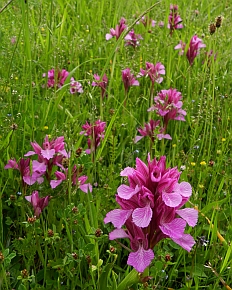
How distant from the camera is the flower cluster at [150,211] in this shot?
3.30 ft

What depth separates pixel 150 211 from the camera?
39.3 inches

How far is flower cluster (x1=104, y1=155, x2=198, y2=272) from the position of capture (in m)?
1.01

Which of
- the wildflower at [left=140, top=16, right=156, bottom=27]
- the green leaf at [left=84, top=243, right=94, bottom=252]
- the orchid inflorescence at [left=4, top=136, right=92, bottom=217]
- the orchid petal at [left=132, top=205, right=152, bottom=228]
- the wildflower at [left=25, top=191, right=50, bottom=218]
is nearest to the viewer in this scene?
the orchid petal at [left=132, top=205, right=152, bottom=228]

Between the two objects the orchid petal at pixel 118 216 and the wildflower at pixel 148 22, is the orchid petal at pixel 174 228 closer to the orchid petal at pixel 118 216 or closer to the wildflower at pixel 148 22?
the orchid petal at pixel 118 216

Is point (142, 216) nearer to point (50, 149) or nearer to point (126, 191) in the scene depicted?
point (126, 191)

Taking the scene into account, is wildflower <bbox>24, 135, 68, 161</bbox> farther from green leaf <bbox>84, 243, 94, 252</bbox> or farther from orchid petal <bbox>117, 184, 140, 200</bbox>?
orchid petal <bbox>117, 184, 140, 200</bbox>

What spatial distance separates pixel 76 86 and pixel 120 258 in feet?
3.71

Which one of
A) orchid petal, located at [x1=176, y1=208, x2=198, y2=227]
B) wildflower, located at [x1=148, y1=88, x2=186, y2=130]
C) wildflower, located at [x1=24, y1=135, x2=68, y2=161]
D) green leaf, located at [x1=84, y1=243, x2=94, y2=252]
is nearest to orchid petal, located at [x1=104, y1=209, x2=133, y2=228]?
orchid petal, located at [x1=176, y1=208, x2=198, y2=227]

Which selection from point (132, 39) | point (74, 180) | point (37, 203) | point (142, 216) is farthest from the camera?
point (132, 39)

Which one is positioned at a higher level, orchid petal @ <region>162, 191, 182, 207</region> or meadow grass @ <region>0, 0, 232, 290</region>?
orchid petal @ <region>162, 191, 182, 207</region>

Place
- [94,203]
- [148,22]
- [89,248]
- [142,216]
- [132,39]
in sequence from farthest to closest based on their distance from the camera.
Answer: [148,22] < [132,39] < [94,203] < [89,248] < [142,216]

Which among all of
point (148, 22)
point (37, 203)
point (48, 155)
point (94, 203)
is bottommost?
point (94, 203)

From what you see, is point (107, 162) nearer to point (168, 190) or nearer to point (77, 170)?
point (77, 170)

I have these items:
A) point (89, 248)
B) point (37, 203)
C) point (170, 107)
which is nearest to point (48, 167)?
point (37, 203)
